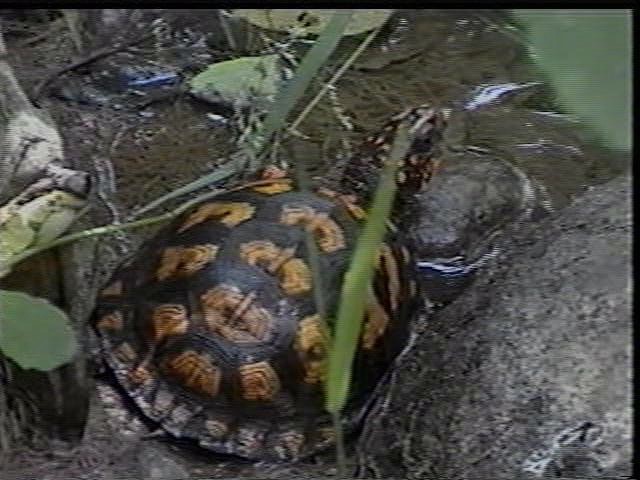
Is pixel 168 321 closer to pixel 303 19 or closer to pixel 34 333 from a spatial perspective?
pixel 303 19

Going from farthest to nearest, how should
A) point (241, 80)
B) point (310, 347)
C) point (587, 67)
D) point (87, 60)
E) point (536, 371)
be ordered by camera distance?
point (87, 60) < point (241, 80) < point (310, 347) < point (536, 371) < point (587, 67)

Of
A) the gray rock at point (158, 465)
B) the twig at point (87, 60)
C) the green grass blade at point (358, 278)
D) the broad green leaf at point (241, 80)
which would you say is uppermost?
the green grass blade at point (358, 278)

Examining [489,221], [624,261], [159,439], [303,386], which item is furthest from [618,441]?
[489,221]

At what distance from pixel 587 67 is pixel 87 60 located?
6.98 ft

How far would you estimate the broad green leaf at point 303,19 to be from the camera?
3.60 feet

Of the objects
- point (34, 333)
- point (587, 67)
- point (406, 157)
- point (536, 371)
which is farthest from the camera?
point (406, 157)

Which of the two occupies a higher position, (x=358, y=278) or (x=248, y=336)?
(x=358, y=278)

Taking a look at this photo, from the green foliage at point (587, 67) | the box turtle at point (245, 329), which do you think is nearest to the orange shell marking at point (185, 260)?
the box turtle at point (245, 329)

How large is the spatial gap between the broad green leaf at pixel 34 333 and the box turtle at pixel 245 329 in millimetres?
654

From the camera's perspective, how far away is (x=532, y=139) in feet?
6.62

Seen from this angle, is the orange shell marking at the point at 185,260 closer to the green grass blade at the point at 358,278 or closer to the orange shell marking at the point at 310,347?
the orange shell marking at the point at 310,347

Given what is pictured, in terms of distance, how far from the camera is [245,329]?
1.42m

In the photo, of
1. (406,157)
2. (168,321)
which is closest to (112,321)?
(168,321)
